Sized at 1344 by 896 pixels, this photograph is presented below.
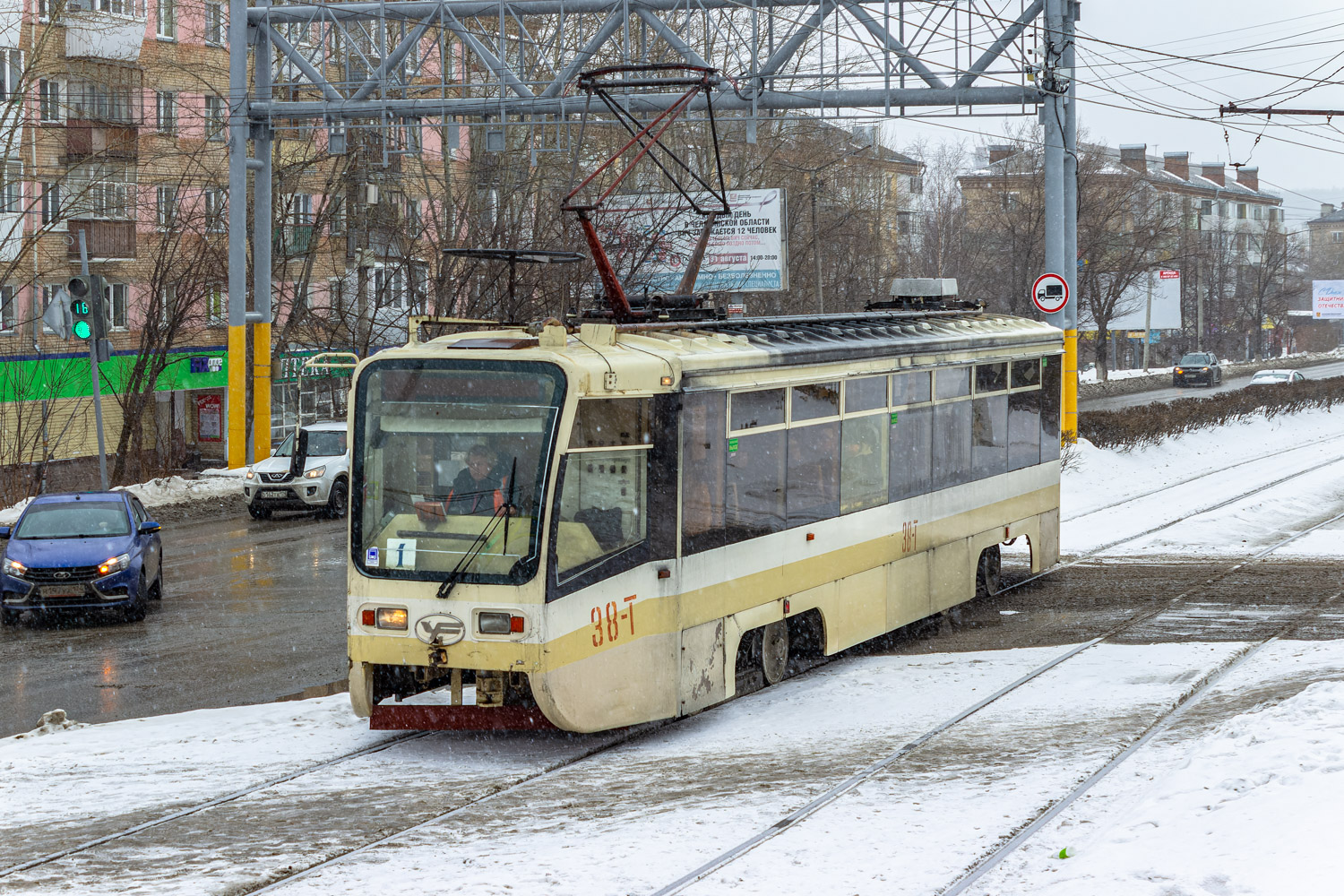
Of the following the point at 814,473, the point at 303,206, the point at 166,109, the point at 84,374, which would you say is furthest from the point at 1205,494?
the point at 303,206

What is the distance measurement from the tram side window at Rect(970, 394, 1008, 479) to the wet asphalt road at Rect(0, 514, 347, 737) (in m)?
6.02

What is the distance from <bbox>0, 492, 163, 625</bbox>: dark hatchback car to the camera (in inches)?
636

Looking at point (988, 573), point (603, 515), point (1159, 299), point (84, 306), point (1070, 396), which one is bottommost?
point (988, 573)

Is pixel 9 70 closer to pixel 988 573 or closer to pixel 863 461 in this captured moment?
pixel 988 573

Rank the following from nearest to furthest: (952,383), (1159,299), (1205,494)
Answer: (952,383)
(1205,494)
(1159,299)

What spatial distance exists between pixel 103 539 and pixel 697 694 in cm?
898

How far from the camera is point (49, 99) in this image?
4184 centimetres

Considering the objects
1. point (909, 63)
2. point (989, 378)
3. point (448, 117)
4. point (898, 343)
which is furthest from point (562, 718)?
point (448, 117)

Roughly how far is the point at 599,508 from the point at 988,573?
7369 millimetres

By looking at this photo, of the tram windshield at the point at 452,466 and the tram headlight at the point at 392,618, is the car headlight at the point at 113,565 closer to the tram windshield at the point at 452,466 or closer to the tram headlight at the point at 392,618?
the tram windshield at the point at 452,466

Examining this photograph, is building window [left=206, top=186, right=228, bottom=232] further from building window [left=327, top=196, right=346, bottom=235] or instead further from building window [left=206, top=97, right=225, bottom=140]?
building window [left=327, top=196, right=346, bottom=235]

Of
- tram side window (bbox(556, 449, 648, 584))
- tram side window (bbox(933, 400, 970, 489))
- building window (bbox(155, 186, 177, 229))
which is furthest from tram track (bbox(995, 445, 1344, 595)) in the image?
building window (bbox(155, 186, 177, 229))

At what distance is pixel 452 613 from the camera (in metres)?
9.23

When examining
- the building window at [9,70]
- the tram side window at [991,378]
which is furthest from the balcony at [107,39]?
the tram side window at [991,378]
